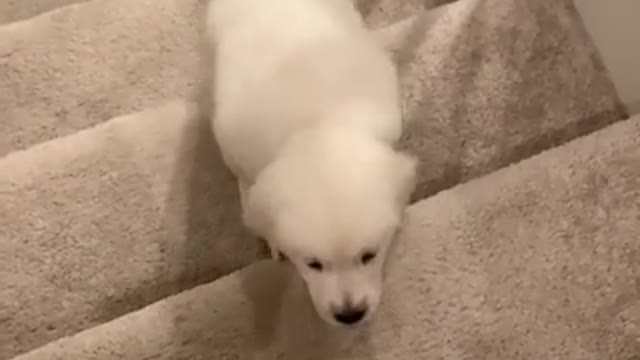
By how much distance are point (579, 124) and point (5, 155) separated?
0.85m

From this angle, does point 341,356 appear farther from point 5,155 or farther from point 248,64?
point 5,155

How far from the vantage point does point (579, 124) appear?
185cm

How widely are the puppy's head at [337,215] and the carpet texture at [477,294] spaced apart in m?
0.05

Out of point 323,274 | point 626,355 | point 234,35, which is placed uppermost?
point 234,35

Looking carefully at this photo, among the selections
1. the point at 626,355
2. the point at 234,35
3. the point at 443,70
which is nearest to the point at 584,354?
the point at 626,355

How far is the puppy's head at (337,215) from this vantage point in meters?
1.52

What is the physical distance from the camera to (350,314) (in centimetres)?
154

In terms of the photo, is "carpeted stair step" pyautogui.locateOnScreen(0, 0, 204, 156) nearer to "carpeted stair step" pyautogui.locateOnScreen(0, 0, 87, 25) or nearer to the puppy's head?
"carpeted stair step" pyautogui.locateOnScreen(0, 0, 87, 25)

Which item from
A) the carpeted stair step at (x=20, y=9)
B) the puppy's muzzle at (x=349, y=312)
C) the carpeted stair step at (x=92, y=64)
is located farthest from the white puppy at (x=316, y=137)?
the carpeted stair step at (x=20, y=9)

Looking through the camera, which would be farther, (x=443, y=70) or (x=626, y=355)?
(x=443, y=70)

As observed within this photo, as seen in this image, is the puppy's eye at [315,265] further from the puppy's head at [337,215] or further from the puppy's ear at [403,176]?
the puppy's ear at [403,176]

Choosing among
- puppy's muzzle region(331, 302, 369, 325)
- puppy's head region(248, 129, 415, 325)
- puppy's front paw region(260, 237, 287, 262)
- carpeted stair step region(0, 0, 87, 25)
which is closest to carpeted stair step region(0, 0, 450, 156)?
carpeted stair step region(0, 0, 87, 25)

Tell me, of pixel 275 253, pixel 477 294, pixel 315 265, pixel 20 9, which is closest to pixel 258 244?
pixel 275 253

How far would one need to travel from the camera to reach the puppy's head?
1517 mm
